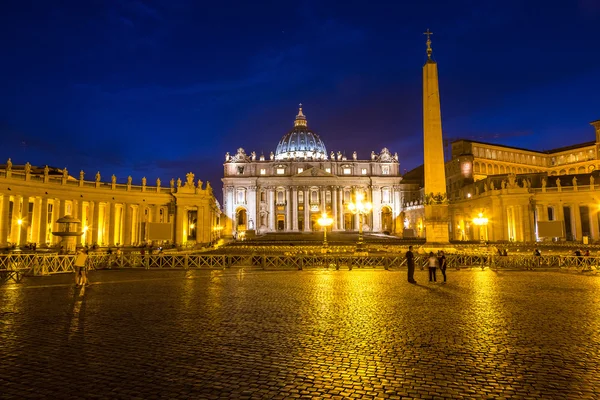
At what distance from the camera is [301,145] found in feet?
413

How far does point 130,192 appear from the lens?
150 ft

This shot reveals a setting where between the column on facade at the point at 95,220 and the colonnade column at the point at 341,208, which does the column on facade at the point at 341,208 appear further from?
the column on facade at the point at 95,220

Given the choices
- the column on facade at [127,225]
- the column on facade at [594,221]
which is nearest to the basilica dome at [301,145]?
the column on facade at [127,225]

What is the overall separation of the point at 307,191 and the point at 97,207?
210 feet

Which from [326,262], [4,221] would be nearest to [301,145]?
[4,221]

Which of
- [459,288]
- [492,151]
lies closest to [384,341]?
[459,288]

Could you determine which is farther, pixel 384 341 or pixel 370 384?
pixel 384 341

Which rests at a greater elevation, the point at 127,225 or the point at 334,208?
the point at 334,208

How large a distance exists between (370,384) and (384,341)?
2.31m

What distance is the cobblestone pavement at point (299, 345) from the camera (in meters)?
5.47

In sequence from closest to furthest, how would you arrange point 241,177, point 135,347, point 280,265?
point 135,347
point 280,265
point 241,177

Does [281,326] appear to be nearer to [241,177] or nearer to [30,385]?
[30,385]

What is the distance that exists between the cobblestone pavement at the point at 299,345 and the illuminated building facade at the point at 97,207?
29.3m

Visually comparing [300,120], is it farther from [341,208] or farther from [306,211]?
[341,208]
